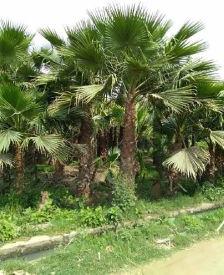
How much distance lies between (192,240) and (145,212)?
165 cm

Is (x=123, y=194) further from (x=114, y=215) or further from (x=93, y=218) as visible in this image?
(x=93, y=218)

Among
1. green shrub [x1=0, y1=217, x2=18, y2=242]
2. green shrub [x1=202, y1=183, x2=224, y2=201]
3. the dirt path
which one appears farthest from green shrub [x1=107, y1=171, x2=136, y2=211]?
green shrub [x1=202, y1=183, x2=224, y2=201]

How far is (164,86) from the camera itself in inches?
378

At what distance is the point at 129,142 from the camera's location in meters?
9.48

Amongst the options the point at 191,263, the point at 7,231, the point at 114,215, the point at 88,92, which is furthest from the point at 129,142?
the point at 191,263

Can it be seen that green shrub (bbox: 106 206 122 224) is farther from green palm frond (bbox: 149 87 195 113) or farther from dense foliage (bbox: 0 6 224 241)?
green palm frond (bbox: 149 87 195 113)

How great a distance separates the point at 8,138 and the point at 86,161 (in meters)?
1.92

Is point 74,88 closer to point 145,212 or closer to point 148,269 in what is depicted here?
point 145,212

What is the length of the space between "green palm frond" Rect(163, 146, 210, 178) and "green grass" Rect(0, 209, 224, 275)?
1.03 m

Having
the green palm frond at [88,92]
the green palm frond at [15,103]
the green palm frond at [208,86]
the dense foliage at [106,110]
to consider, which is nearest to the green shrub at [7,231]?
the dense foliage at [106,110]

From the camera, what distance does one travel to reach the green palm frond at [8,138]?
883cm

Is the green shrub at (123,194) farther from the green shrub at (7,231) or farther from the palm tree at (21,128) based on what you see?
the green shrub at (7,231)

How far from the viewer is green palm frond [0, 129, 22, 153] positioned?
348 inches

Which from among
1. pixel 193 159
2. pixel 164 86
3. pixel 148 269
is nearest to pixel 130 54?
pixel 164 86
